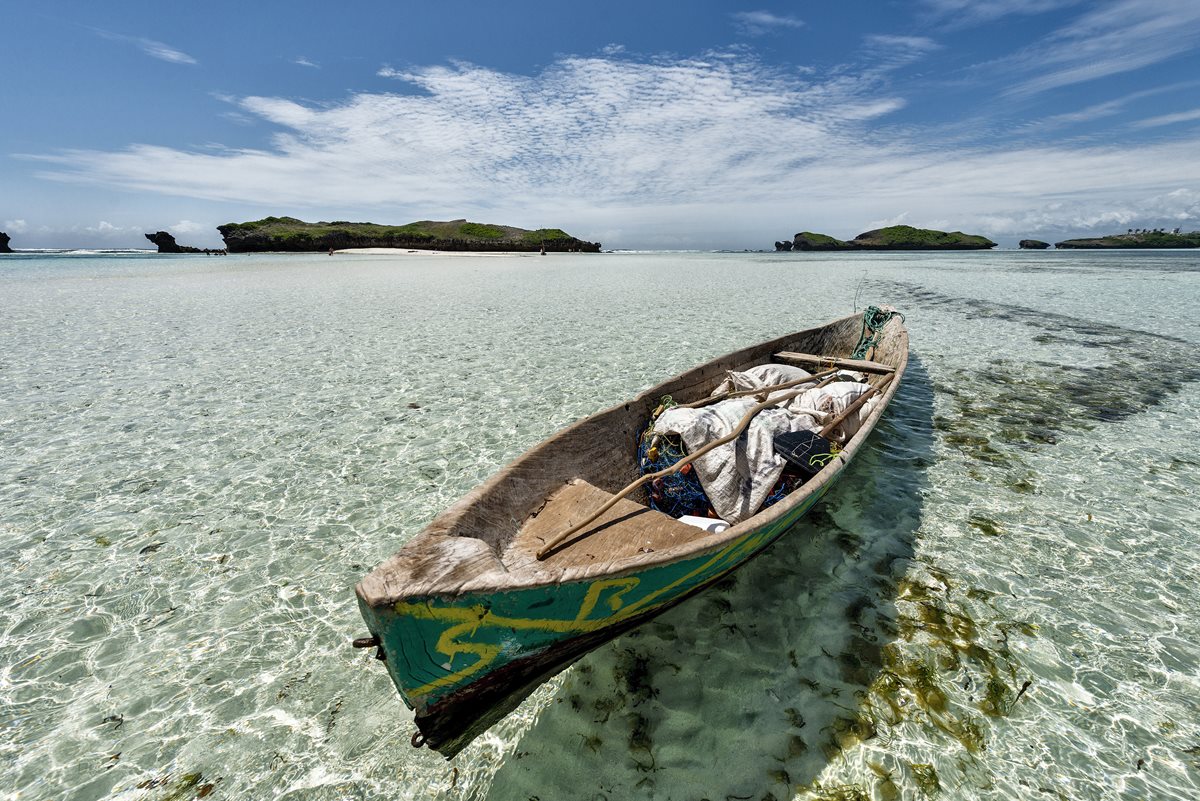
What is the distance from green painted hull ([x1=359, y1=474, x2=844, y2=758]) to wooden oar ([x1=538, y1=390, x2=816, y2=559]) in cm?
88

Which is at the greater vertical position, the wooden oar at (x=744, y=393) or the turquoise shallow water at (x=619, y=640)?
the wooden oar at (x=744, y=393)

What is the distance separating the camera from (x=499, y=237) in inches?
4604

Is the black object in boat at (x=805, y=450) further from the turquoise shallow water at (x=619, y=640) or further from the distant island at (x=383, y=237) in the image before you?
the distant island at (x=383, y=237)

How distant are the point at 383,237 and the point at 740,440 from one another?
367 feet

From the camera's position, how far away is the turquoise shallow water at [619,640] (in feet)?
10.6

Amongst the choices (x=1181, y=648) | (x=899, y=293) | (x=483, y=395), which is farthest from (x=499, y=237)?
(x=1181, y=648)

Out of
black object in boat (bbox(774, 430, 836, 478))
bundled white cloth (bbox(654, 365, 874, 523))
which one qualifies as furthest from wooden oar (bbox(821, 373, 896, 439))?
black object in boat (bbox(774, 430, 836, 478))

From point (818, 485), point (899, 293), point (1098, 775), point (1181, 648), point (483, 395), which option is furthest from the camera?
point (899, 293)

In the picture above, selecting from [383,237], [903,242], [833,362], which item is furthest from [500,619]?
[903,242]

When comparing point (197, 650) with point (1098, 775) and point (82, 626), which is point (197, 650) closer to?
point (82, 626)

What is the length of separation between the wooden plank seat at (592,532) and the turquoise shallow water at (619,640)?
30.9 inches

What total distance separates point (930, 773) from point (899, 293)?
3308 cm

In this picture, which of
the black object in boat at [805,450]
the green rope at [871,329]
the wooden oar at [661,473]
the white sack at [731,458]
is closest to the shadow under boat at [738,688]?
the white sack at [731,458]

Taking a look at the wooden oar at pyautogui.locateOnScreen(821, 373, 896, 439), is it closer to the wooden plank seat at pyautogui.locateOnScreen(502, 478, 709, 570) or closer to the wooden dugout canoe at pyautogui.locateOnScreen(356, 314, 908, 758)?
the wooden dugout canoe at pyautogui.locateOnScreen(356, 314, 908, 758)
